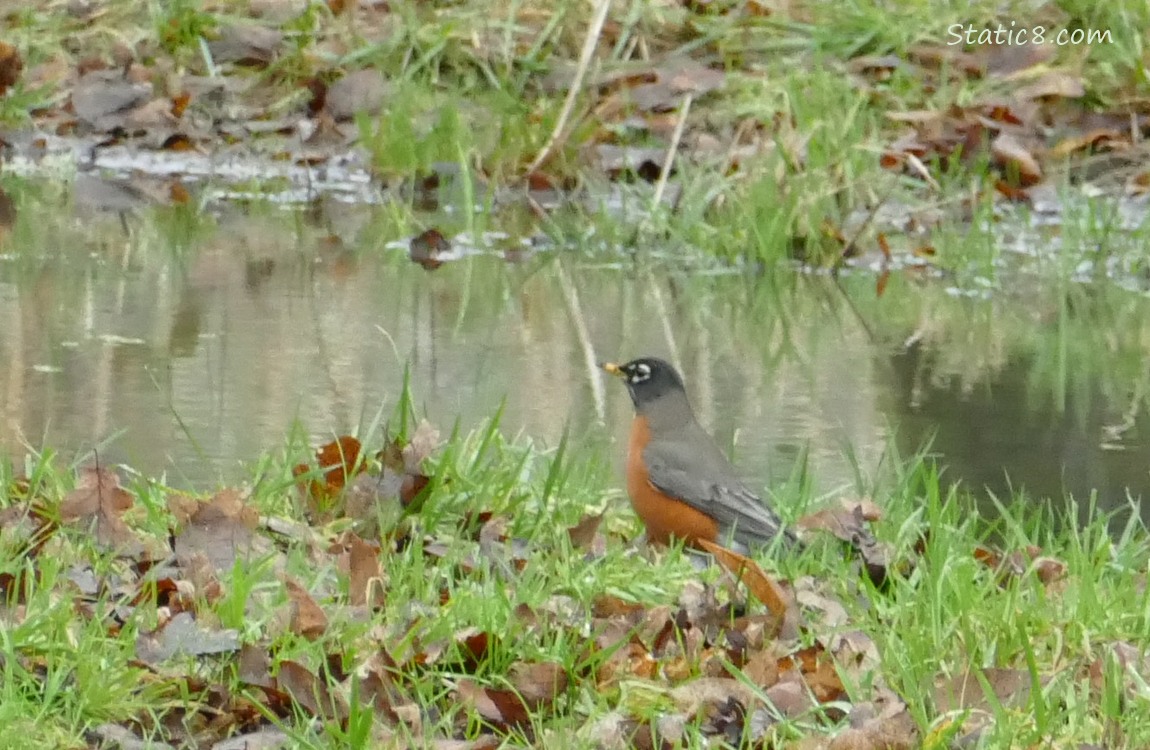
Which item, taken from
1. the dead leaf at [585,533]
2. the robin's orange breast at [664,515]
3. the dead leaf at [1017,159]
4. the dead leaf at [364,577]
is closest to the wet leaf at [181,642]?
the dead leaf at [364,577]

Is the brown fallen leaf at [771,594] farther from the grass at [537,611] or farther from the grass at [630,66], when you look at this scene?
the grass at [630,66]

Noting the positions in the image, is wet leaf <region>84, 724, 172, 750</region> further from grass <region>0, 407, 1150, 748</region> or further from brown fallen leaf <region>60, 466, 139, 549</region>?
brown fallen leaf <region>60, 466, 139, 549</region>

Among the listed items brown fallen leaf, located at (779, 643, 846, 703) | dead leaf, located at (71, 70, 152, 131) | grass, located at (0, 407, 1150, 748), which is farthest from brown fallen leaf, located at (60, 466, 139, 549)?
dead leaf, located at (71, 70, 152, 131)

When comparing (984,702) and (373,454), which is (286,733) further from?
(373,454)

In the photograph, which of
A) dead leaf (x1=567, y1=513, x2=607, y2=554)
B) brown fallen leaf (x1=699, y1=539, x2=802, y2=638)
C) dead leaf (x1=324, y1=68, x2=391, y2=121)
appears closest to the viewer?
brown fallen leaf (x1=699, y1=539, x2=802, y2=638)

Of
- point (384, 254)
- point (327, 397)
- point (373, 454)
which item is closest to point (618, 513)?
point (373, 454)

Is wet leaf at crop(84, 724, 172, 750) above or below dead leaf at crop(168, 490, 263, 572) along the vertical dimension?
above

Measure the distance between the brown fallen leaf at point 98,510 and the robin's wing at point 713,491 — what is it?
1167 millimetres

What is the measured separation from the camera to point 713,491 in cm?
477

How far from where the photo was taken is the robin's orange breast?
473 cm

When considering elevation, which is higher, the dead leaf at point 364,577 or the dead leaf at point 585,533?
the dead leaf at point 364,577

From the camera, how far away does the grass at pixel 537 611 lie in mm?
3395

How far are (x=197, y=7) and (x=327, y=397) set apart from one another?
6.52 meters

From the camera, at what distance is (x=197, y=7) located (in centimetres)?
1208
